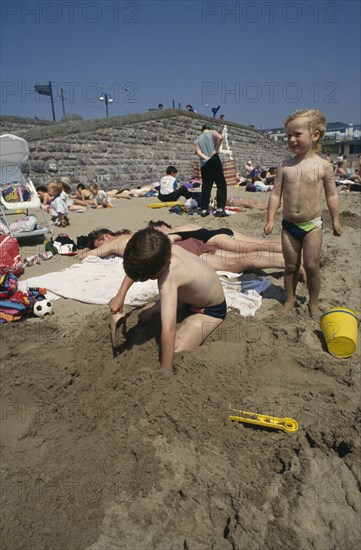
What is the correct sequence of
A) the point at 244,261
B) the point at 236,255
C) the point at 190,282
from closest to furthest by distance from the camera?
the point at 190,282, the point at 244,261, the point at 236,255

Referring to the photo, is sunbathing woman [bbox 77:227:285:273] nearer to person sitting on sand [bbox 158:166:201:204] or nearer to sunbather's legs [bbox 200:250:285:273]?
sunbather's legs [bbox 200:250:285:273]

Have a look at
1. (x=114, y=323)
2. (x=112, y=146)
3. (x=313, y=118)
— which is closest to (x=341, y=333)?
(x=114, y=323)

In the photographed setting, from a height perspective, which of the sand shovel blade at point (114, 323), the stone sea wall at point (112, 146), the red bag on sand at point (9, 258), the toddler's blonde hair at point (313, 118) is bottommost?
the sand shovel blade at point (114, 323)

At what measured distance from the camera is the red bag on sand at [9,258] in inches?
186

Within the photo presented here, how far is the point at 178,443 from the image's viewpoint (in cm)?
206

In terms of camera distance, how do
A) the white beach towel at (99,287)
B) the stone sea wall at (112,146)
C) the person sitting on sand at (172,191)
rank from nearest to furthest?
the white beach towel at (99,287) → the person sitting on sand at (172,191) → the stone sea wall at (112,146)

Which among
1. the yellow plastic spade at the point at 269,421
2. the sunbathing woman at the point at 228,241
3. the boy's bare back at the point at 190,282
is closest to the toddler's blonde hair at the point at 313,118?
the boy's bare back at the point at 190,282

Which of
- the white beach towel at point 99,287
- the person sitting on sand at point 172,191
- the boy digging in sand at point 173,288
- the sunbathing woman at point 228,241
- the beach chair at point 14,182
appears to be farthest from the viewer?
the person sitting on sand at point 172,191

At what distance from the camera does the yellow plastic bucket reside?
9.45 ft

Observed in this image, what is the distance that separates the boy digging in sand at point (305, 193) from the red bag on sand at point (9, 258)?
309 centimetres

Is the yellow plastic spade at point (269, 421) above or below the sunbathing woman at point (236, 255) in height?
below

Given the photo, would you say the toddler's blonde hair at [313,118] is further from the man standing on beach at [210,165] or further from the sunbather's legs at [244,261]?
the man standing on beach at [210,165]

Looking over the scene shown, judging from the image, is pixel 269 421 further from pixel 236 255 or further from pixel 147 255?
pixel 236 255

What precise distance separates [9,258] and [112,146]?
9103 millimetres
